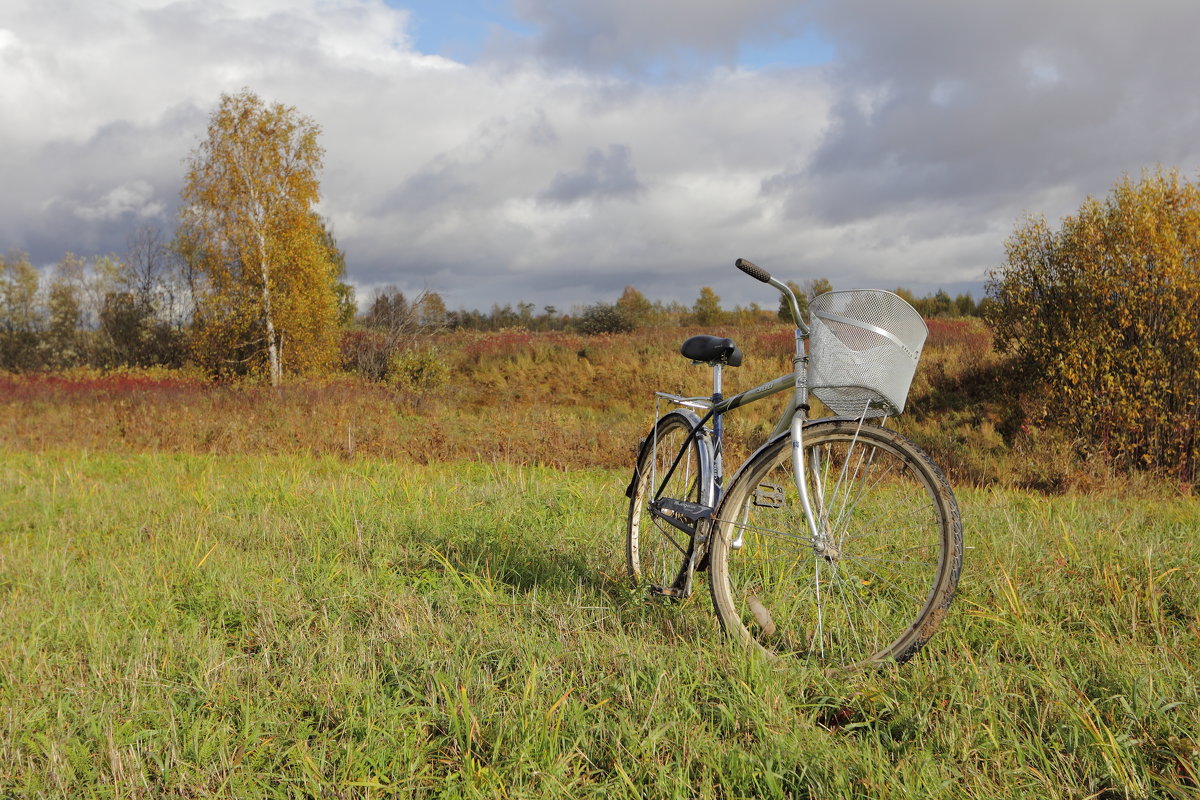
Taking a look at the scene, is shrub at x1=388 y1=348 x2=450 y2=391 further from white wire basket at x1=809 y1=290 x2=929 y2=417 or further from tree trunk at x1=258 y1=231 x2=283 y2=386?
white wire basket at x1=809 y1=290 x2=929 y2=417

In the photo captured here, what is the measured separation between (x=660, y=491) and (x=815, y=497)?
85cm

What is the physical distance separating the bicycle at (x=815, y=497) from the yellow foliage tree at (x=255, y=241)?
18633 millimetres

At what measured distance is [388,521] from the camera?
4867mm

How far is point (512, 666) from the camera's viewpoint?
9.67ft

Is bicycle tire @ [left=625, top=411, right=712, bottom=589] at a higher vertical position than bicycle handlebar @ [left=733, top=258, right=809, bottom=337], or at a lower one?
lower

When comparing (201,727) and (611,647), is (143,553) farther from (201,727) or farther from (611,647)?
(611,647)

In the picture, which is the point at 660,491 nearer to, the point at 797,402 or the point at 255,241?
the point at 797,402

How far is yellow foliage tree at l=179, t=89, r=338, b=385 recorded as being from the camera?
2009 centimetres

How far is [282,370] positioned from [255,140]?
608 centimetres

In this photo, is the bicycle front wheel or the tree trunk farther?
the tree trunk

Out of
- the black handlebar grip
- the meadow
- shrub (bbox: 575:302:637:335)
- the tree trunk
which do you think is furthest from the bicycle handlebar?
shrub (bbox: 575:302:637:335)

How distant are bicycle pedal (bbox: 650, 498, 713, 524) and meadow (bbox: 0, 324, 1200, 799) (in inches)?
16.5

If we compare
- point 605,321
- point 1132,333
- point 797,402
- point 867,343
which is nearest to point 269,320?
point 605,321

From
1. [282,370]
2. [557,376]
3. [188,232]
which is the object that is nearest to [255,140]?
[188,232]
